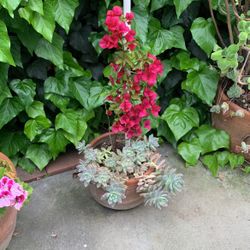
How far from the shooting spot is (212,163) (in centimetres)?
236

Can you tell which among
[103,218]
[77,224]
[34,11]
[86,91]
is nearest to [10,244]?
[77,224]

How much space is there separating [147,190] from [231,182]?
1.83 feet

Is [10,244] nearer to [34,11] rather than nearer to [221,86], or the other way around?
[34,11]

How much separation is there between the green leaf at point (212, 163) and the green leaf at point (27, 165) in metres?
0.94

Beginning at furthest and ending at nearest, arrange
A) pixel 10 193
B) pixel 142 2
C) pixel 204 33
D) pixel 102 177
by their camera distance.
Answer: pixel 204 33 < pixel 142 2 < pixel 102 177 < pixel 10 193

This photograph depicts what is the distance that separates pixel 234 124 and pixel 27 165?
1.13m

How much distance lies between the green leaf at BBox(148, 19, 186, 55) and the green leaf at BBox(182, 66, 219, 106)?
0.17 meters

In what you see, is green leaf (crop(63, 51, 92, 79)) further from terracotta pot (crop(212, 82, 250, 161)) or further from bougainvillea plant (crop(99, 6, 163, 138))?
terracotta pot (crop(212, 82, 250, 161))

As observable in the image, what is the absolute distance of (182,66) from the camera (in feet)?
7.46

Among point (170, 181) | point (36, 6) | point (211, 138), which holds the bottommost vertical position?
point (211, 138)

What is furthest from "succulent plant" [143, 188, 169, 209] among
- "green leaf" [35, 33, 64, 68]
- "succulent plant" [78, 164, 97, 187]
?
"green leaf" [35, 33, 64, 68]

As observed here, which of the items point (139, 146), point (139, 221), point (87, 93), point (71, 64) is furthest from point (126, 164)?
point (71, 64)

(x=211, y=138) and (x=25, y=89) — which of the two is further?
(x=211, y=138)

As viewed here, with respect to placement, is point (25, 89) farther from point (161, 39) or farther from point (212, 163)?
point (212, 163)
